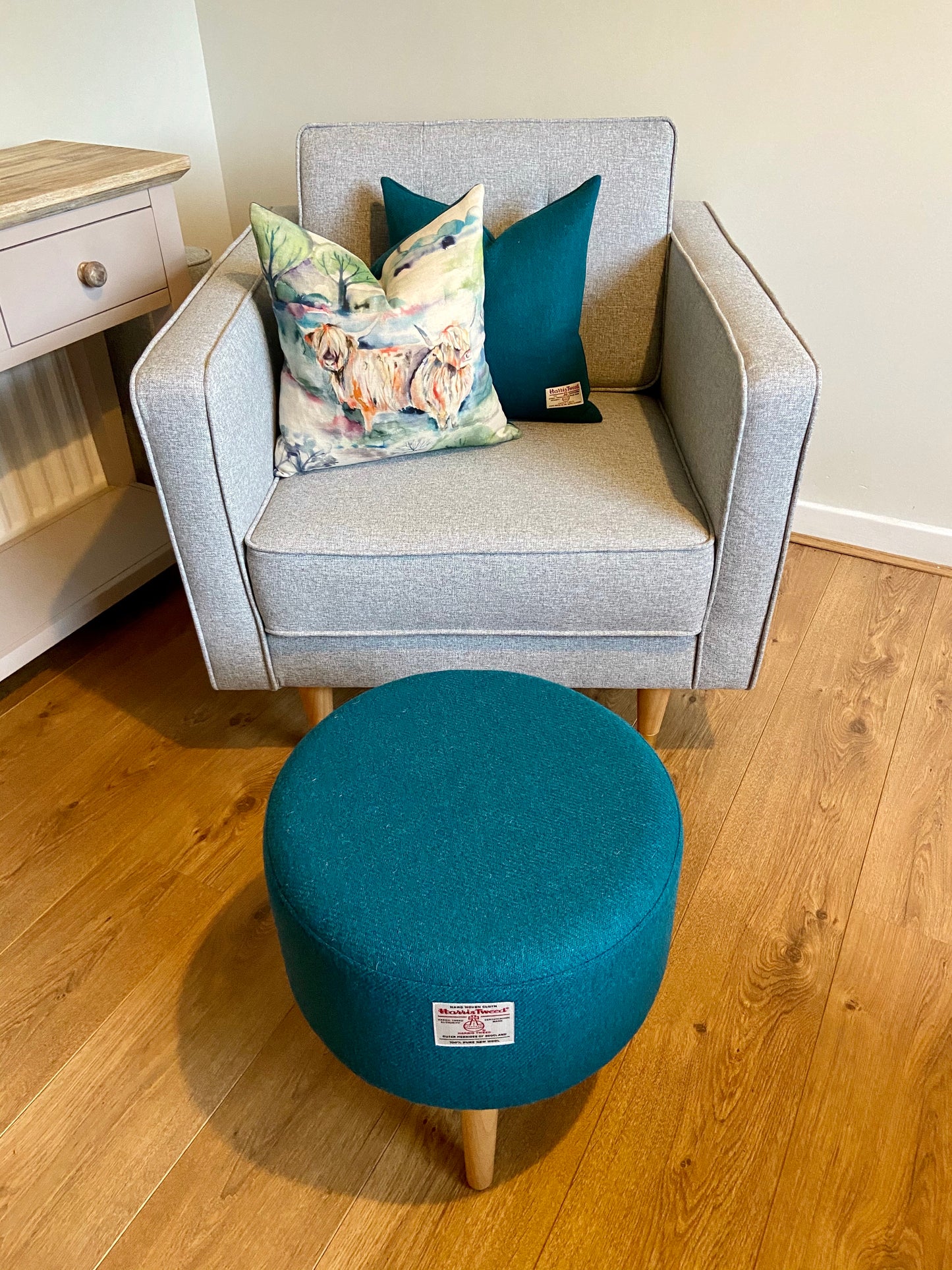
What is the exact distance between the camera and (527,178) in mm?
1602

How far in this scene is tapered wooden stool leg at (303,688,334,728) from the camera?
1485 mm

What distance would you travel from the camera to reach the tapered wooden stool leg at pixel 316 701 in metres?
1.49

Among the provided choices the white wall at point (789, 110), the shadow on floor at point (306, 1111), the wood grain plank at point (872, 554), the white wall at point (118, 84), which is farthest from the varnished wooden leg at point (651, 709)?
the white wall at point (118, 84)

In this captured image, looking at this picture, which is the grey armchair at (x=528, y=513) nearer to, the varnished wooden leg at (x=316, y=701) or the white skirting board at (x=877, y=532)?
the varnished wooden leg at (x=316, y=701)

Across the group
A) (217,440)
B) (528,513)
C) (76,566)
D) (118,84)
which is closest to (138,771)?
(76,566)

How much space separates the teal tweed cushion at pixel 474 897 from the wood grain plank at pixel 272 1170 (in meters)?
0.19

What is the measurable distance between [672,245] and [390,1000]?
4.31ft

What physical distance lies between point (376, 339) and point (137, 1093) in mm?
1036

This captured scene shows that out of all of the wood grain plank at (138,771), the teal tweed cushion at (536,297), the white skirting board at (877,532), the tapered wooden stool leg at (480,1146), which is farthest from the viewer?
the white skirting board at (877,532)

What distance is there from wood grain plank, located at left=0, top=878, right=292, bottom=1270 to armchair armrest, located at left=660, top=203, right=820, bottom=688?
2.54ft

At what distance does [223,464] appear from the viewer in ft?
4.07

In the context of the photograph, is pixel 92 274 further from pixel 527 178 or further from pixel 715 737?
pixel 715 737

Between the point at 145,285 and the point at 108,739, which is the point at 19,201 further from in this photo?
the point at 108,739

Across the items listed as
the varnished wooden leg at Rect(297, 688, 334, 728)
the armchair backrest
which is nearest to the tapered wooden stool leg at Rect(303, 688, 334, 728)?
the varnished wooden leg at Rect(297, 688, 334, 728)
